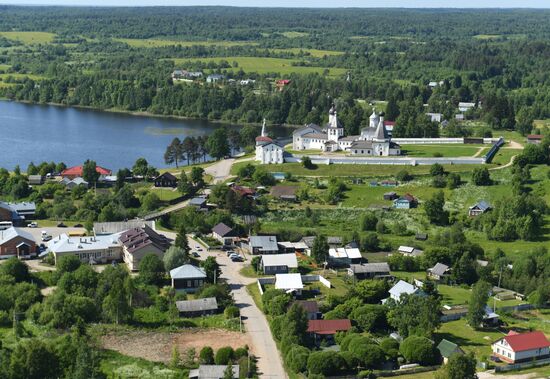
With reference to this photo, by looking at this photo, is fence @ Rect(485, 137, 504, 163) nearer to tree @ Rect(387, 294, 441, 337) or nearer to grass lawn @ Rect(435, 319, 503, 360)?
grass lawn @ Rect(435, 319, 503, 360)

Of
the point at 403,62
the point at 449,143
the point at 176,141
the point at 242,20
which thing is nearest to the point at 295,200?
the point at 176,141

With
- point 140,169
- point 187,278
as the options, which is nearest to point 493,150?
point 140,169

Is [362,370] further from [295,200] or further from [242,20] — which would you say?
[242,20]

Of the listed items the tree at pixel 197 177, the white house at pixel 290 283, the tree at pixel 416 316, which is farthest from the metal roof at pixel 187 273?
the tree at pixel 197 177

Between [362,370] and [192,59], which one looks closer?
[362,370]

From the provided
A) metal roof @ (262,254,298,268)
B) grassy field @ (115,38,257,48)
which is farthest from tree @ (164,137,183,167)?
grassy field @ (115,38,257,48)

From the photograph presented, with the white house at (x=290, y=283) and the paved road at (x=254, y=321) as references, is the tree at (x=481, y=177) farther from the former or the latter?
the white house at (x=290, y=283)

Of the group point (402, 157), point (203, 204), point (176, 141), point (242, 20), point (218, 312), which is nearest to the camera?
point (218, 312)

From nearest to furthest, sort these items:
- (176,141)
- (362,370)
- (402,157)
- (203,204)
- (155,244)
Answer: (362,370)
(155,244)
(203,204)
(402,157)
(176,141)
